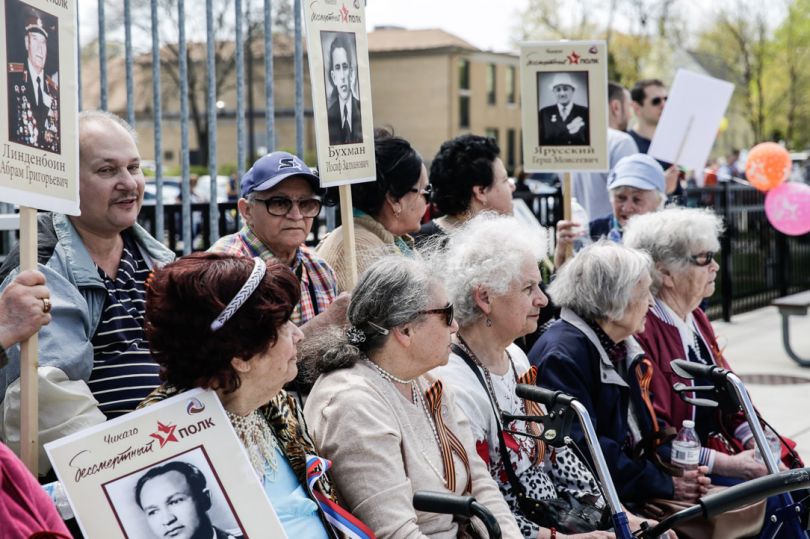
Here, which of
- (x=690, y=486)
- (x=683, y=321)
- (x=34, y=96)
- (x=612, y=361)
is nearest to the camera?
(x=34, y=96)

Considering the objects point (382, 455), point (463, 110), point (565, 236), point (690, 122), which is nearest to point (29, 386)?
point (382, 455)

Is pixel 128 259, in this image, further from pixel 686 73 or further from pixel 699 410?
pixel 686 73

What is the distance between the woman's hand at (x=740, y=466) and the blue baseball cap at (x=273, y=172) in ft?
6.64

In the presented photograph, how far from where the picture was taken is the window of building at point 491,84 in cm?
5611

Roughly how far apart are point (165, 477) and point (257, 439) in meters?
0.44

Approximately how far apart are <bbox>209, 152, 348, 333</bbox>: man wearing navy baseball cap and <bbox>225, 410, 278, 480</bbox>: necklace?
110cm

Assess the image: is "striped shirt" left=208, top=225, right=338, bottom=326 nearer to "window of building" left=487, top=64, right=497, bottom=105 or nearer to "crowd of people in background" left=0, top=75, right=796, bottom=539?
"crowd of people in background" left=0, top=75, right=796, bottom=539

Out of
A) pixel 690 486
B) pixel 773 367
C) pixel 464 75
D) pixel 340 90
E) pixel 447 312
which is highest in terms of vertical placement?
pixel 464 75

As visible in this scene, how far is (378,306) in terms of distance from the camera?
3244 millimetres

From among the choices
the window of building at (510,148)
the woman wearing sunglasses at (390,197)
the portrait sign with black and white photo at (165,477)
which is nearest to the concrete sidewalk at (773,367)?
the woman wearing sunglasses at (390,197)

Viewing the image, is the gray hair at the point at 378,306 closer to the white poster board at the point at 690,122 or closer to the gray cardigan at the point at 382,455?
the gray cardigan at the point at 382,455

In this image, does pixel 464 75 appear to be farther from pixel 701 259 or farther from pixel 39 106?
pixel 39 106

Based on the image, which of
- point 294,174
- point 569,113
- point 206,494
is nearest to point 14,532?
point 206,494

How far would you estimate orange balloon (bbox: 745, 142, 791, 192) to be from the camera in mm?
10680
